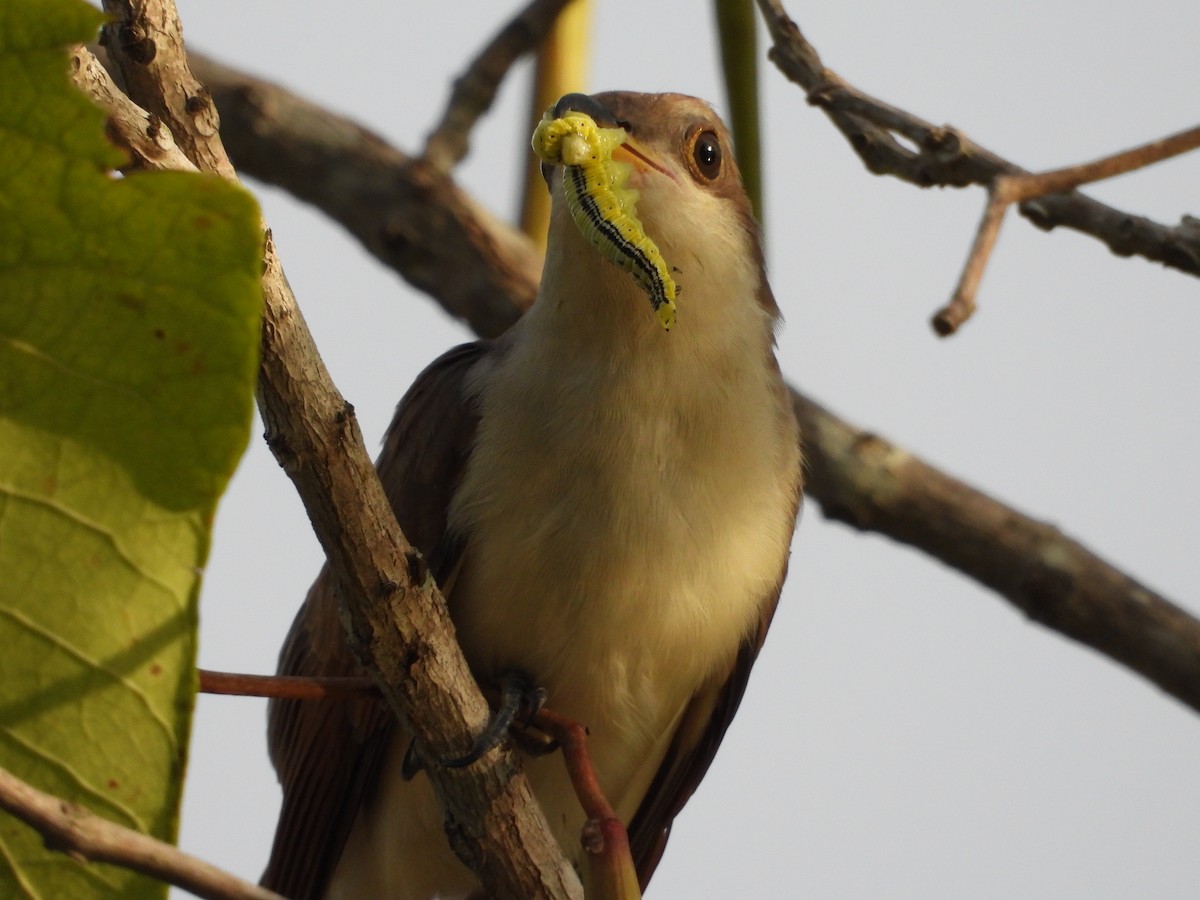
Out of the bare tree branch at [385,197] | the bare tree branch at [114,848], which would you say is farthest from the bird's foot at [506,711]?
the bare tree branch at [385,197]

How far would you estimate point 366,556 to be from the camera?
216 cm

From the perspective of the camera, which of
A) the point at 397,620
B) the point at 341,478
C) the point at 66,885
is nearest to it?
the point at 66,885

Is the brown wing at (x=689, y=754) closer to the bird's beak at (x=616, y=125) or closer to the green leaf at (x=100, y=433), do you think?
the bird's beak at (x=616, y=125)

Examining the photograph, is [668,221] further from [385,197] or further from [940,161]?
[385,197]

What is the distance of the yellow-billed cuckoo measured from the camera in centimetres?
330

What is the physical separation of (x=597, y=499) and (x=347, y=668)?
0.73 metres

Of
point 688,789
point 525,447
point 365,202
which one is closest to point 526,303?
point 365,202

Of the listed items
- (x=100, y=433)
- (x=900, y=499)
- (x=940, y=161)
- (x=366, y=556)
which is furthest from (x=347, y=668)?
(x=100, y=433)

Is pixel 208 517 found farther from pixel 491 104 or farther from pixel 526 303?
pixel 491 104

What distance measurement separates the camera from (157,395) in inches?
58.0

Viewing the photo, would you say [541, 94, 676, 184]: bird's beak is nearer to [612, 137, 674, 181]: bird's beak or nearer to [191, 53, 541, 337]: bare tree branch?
[612, 137, 674, 181]: bird's beak

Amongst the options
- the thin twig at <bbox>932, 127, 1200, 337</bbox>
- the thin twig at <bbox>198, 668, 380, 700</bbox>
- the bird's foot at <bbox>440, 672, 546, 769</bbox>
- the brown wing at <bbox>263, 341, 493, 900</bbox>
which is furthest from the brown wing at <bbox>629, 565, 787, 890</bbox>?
the thin twig at <bbox>932, 127, 1200, 337</bbox>

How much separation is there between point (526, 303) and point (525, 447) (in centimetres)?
114

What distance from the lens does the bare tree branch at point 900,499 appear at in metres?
3.95
